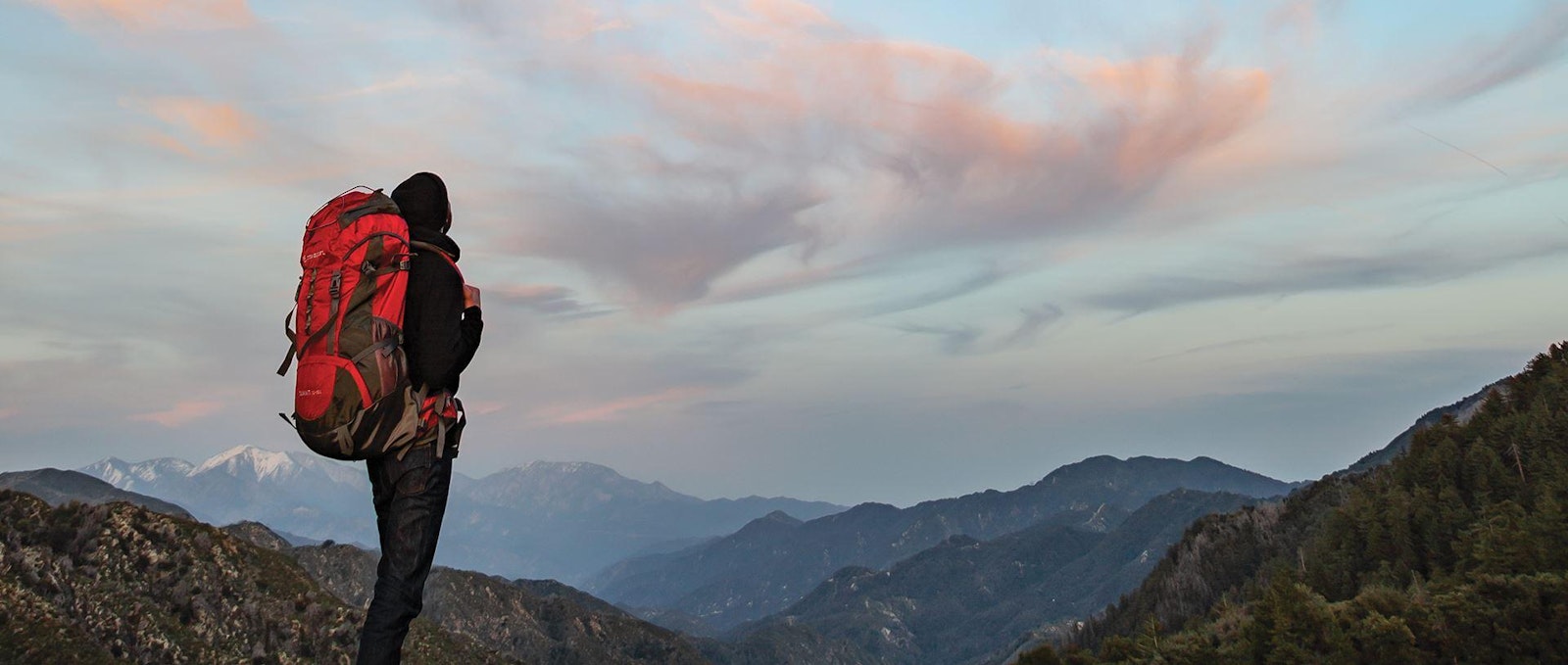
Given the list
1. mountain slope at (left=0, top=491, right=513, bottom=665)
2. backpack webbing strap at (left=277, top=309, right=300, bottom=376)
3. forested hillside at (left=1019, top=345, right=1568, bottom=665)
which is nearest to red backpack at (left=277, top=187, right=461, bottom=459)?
backpack webbing strap at (left=277, top=309, right=300, bottom=376)

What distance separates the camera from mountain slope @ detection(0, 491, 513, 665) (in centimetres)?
1927

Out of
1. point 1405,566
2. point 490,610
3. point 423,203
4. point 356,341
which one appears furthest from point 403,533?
point 490,610

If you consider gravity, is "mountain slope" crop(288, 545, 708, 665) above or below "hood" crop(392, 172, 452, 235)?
below

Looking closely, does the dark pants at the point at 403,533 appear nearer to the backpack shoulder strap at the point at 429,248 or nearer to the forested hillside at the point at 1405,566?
the backpack shoulder strap at the point at 429,248

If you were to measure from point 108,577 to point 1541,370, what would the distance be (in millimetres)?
144881

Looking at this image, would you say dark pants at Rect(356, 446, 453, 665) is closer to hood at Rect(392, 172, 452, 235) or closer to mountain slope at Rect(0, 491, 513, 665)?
hood at Rect(392, 172, 452, 235)

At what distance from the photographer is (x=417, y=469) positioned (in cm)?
842

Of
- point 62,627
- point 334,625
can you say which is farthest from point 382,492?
point 334,625

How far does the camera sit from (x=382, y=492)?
8594mm

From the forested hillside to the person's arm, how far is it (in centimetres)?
2280

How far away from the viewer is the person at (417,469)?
8273 mm

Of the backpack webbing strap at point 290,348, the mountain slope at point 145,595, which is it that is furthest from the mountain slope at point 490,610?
the backpack webbing strap at point 290,348

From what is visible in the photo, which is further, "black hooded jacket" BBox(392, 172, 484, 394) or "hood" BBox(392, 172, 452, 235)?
"hood" BBox(392, 172, 452, 235)

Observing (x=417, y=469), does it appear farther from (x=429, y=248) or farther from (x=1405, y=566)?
(x=1405, y=566)
